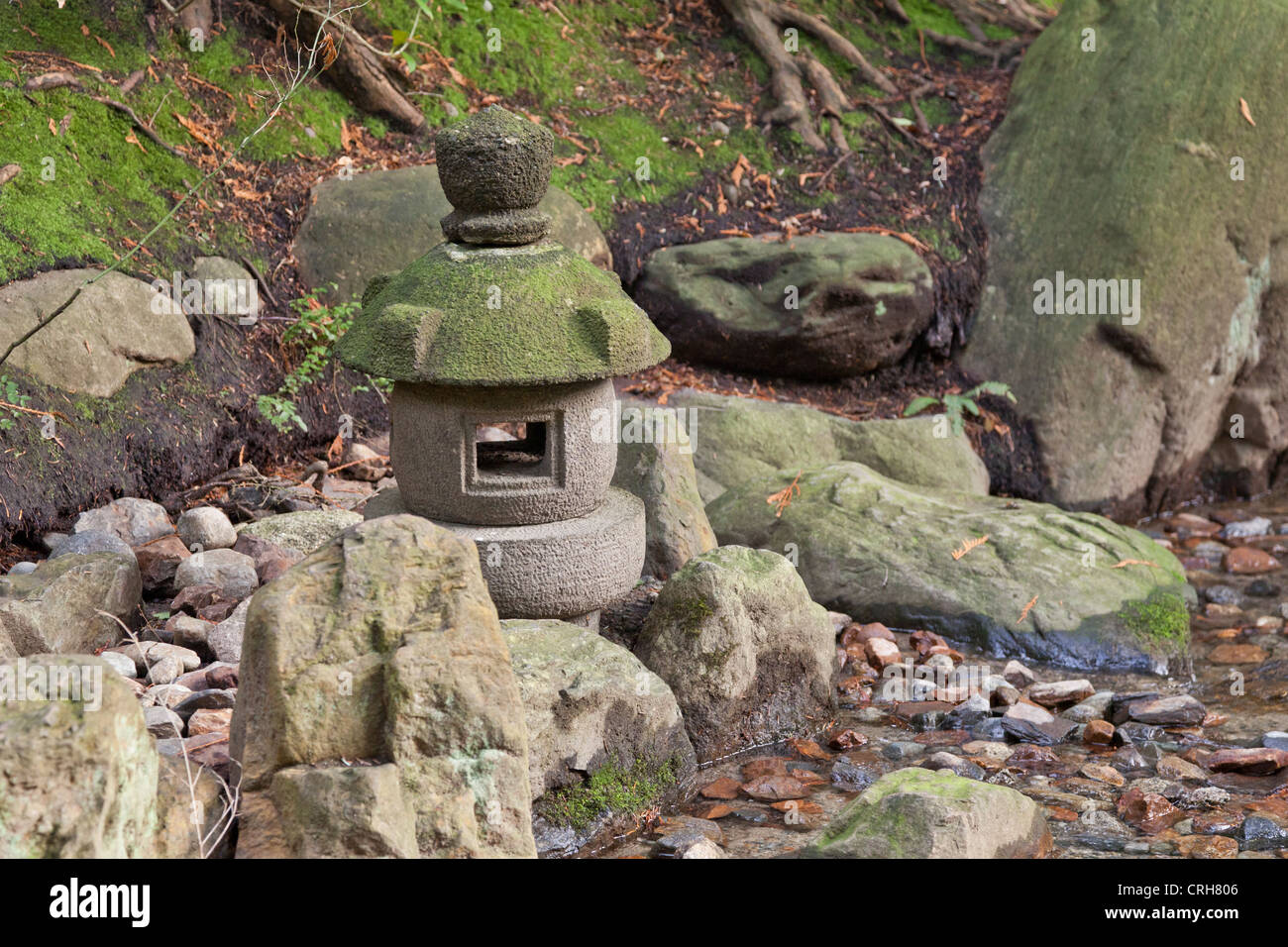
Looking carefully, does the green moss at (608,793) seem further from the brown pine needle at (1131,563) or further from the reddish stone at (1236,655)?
the reddish stone at (1236,655)

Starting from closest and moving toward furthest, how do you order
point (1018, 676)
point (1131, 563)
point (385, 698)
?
1. point (385, 698)
2. point (1018, 676)
3. point (1131, 563)

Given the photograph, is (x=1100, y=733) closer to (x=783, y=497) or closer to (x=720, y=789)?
(x=720, y=789)

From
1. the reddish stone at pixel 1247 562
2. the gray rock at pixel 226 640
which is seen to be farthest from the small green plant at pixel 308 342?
the reddish stone at pixel 1247 562

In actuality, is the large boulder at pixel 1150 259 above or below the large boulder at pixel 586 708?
above

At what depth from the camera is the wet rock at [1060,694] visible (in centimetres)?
608

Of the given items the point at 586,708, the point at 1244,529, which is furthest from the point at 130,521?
the point at 1244,529

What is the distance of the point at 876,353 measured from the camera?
9328mm

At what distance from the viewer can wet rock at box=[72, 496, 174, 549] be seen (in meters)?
6.19

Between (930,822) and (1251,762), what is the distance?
210 centimetres

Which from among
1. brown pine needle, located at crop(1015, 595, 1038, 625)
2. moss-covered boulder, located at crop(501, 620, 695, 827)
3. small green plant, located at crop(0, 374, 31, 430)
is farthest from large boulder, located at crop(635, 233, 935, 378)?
moss-covered boulder, located at crop(501, 620, 695, 827)

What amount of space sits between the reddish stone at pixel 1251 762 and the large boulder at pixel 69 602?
457cm

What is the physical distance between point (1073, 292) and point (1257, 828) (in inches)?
210

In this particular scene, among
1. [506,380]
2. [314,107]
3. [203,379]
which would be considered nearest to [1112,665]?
[506,380]

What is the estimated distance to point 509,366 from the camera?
4961 mm
